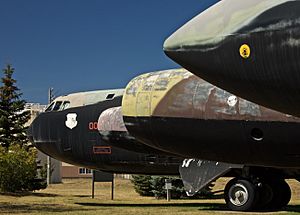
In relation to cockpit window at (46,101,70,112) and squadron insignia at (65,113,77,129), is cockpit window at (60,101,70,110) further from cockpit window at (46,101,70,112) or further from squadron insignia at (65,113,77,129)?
squadron insignia at (65,113,77,129)

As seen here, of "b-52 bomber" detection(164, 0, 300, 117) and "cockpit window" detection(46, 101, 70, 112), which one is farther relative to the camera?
"cockpit window" detection(46, 101, 70, 112)

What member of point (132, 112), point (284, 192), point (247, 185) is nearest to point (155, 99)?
point (132, 112)

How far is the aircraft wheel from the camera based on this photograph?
15.9 metres

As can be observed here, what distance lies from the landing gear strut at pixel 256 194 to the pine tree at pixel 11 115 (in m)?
36.6

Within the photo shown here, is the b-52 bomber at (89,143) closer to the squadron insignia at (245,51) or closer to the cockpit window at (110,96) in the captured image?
the cockpit window at (110,96)

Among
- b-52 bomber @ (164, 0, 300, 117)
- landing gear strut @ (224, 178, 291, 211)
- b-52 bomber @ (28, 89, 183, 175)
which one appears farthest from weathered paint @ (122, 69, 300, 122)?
b-52 bomber @ (164, 0, 300, 117)

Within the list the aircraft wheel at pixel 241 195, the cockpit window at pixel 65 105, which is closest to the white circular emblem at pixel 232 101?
the aircraft wheel at pixel 241 195

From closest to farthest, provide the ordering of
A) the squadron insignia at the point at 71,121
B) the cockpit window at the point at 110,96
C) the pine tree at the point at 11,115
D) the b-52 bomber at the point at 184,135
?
the b-52 bomber at the point at 184,135 → the cockpit window at the point at 110,96 → the squadron insignia at the point at 71,121 → the pine tree at the point at 11,115

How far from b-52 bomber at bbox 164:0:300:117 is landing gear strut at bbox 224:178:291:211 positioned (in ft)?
37.6

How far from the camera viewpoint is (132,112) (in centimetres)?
1474

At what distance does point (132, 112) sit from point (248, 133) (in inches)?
140

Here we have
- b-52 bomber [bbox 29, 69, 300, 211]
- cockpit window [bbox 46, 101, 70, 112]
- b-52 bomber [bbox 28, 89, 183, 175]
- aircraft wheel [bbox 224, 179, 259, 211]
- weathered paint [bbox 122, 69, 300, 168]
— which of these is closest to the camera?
weathered paint [bbox 122, 69, 300, 168]

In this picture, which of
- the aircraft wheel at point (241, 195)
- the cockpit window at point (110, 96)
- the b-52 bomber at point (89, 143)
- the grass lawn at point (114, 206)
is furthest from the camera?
the cockpit window at point (110, 96)

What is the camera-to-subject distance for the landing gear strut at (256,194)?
15961mm
